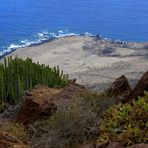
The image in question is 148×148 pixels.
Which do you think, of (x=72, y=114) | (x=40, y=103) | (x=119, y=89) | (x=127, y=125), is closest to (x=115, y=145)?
(x=127, y=125)

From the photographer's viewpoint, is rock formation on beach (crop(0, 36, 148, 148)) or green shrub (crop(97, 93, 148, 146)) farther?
rock formation on beach (crop(0, 36, 148, 148))

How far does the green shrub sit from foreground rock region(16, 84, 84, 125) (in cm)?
174

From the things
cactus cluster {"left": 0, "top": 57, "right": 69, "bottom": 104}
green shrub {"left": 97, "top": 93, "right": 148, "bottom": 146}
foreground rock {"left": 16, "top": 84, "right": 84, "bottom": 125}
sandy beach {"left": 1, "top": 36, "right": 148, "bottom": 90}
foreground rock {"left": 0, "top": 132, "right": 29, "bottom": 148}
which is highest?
sandy beach {"left": 1, "top": 36, "right": 148, "bottom": 90}

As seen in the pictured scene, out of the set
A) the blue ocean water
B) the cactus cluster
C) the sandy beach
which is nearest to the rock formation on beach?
the cactus cluster

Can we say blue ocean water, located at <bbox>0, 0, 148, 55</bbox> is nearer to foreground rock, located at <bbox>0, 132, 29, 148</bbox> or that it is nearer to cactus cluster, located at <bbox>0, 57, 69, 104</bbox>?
cactus cluster, located at <bbox>0, 57, 69, 104</bbox>

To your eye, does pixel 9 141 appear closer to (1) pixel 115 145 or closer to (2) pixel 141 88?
(1) pixel 115 145

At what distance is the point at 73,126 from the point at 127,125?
0.73 meters

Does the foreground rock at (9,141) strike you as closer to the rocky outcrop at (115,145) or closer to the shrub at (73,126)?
the shrub at (73,126)

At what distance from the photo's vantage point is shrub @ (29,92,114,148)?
5.31 meters

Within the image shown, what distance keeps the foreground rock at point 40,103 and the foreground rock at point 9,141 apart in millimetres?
1169

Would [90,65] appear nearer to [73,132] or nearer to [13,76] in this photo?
[13,76]

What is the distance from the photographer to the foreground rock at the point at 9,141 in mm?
5343

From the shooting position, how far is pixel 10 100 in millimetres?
10711

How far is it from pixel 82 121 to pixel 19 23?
42.0m
